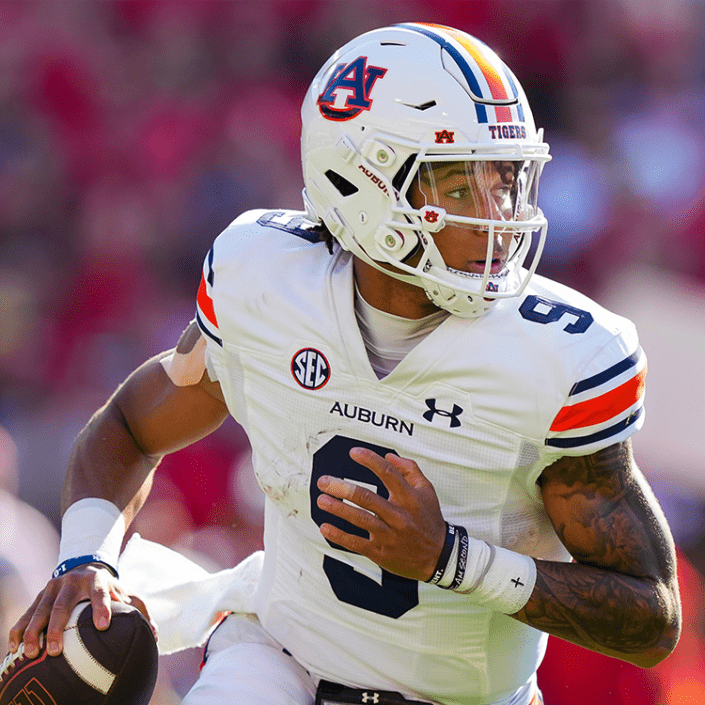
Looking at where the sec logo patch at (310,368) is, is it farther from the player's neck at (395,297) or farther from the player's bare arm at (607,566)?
the player's bare arm at (607,566)

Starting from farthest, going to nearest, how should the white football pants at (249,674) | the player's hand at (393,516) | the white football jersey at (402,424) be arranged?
1. the white football pants at (249,674)
2. the white football jersey at (402,424)
3. the player's hand at (393,516)

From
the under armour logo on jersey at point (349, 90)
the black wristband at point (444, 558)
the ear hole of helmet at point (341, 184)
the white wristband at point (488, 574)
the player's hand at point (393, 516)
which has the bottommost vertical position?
the white wristband at point (488, 574)

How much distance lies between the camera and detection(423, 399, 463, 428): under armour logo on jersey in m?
1.56

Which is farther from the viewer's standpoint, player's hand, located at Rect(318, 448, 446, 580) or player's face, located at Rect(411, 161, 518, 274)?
player's face, located at Rect(411, 161, 518, 274)

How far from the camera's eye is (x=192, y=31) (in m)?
5.64

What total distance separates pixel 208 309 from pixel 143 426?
1.08 feet

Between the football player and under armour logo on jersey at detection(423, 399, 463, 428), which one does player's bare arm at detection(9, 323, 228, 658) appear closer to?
the football player

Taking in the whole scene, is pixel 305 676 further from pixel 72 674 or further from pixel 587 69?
pixel 587 69

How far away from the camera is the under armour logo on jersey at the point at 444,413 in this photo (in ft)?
5.10

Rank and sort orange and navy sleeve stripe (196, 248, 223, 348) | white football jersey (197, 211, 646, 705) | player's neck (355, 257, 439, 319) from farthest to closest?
orange and navy sleeve stripe (196, 248, 223, 348), player's neck (355, 257, 439, 319), white football jersey (197, 211, 646, 705)

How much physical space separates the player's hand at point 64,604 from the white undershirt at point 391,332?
61 cm

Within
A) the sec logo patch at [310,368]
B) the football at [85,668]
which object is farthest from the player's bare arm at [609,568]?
the football at [85,668]

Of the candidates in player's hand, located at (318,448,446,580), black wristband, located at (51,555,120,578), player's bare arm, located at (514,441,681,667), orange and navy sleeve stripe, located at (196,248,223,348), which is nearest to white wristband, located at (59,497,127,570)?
black wristband, located at (51,555,120,578)

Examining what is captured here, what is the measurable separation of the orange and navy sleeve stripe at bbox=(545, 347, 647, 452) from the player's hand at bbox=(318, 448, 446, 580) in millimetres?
238
